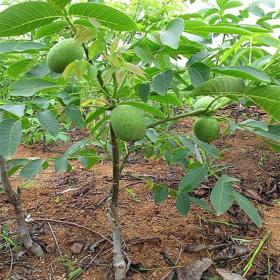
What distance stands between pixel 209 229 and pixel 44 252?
2.28 feet

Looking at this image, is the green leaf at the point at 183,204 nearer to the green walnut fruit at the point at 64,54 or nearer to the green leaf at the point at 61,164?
the green leaf at the point at 61,164

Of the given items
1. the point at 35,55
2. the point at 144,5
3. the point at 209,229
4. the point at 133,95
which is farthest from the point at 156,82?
the point at 209,229

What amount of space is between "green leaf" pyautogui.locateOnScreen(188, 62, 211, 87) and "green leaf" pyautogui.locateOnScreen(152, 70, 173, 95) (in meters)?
0.06

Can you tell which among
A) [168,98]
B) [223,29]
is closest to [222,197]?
[168,98]

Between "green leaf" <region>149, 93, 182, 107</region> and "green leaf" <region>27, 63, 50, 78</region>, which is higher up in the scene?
"green leaf" <region>27, 63, 50, 78</region>

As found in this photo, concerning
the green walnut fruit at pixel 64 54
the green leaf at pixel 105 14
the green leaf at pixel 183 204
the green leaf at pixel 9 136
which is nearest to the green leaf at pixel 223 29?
the green leaf at pixel 105 14

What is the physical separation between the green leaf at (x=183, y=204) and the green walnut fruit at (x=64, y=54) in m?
0.66

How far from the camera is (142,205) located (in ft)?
5.99

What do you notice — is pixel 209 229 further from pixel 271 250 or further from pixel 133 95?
pixel 133 95

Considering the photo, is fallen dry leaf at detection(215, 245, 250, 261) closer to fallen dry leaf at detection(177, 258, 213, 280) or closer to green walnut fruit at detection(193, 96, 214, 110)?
fallen dry leaf at detection(177, 258, 213, 280)

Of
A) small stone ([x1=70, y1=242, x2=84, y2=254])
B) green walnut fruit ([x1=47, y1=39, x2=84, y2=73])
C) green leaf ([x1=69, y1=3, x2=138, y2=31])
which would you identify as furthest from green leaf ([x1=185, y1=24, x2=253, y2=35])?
small stone ([x1=70, y1=242, x2=84, y2=254])

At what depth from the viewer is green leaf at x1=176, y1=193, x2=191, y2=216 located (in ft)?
4.38

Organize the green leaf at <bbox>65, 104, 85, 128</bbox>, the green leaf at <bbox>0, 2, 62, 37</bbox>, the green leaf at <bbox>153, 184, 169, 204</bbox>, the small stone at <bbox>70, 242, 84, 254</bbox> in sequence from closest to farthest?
the green leaf at <bbox>0, 2, 62, 37</bbox> < the green leaf at <bbox>65, 104, 85, 128</bbox> < the green leaf at <bbox>153, 184, 169, 204</bbox> < the small stone at <bbox>70, 242, 84, 254</bbox>

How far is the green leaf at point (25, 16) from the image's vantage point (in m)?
0.79
